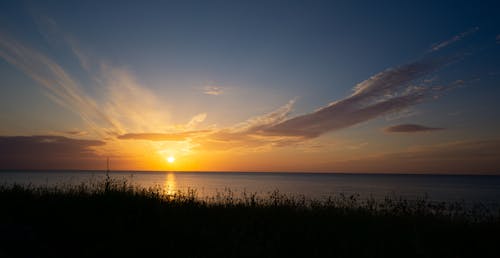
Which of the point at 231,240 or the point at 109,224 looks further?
the point at 109,224

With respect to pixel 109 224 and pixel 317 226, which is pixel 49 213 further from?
pixel 317 226

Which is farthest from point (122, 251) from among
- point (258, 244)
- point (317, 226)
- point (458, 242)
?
point (458, 242)

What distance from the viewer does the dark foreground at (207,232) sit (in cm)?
618

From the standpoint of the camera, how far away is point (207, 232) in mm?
6957

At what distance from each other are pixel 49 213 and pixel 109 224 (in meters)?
2.33

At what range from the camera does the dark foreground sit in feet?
20.3

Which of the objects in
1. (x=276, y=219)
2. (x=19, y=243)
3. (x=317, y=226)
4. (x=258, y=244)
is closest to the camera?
(x=19, y=243)

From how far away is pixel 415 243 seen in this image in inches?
270

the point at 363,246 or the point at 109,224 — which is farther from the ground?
the point at 109,224

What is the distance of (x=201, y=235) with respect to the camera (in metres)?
6.80

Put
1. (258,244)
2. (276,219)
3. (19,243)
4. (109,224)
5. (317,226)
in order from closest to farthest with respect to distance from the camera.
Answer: (19,243) → (258,244) → (109,224) → (317,226) → (276,219)

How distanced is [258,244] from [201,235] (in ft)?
4.55

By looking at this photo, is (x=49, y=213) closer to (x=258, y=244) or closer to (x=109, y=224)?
(x=109, y=224)

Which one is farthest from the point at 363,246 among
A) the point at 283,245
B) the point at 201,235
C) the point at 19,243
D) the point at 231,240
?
the point at 19,243
